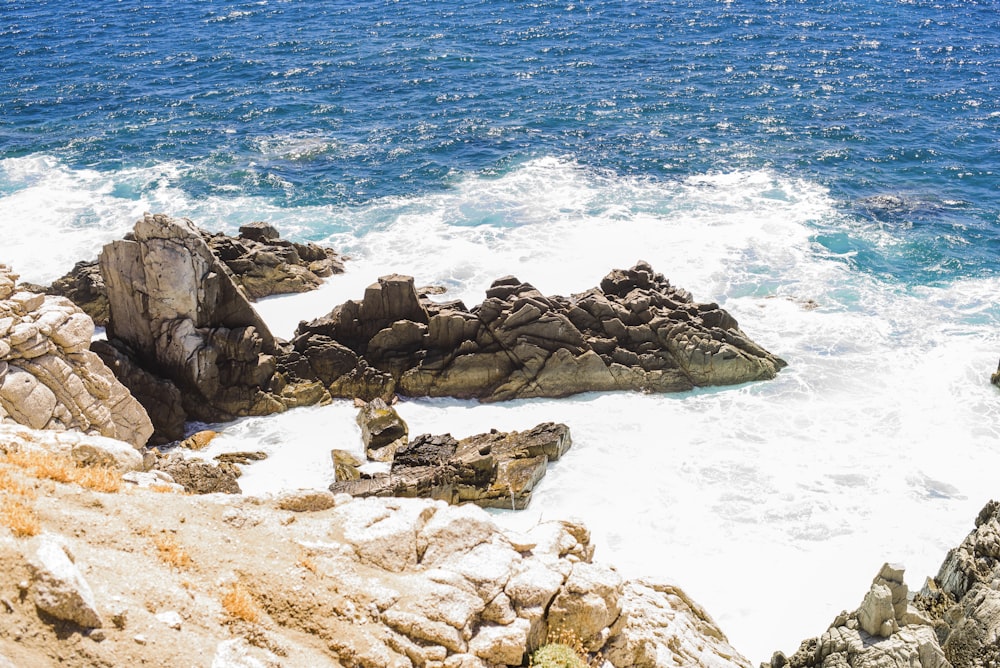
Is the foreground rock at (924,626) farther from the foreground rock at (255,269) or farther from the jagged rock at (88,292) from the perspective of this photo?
the jagged rock at (88,292)

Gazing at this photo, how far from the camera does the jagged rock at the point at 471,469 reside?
27781 millimetres

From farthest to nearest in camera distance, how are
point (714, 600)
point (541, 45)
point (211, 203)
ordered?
1. point (541, 45)
2. point (211, 203)
3. point (714, 600)

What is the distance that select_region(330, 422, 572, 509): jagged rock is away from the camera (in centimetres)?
2778

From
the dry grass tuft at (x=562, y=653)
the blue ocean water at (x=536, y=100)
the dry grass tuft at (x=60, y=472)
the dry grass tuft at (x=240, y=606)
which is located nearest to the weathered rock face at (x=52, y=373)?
the dry grass tuft at (x=60, y=472)

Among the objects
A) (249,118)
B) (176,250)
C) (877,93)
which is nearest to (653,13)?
(877,93)

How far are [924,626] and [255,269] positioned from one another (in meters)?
32.3

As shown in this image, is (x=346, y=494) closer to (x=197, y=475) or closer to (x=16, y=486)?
(x=16, y=486)

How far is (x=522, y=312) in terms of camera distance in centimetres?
3503

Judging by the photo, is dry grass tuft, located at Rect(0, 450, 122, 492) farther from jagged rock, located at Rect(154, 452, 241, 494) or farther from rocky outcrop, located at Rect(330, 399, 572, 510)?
rocky outcrop, located at Rect(330, 399, 572, 510)

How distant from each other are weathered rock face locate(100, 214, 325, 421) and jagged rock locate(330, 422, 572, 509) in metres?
6.65

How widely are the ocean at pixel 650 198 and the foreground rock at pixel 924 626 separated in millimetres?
3554

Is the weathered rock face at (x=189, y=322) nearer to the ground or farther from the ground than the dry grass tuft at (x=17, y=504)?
nearer to the ground

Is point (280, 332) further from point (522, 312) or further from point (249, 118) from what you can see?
point (249, 118)

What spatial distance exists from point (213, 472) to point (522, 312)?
13883 mm
